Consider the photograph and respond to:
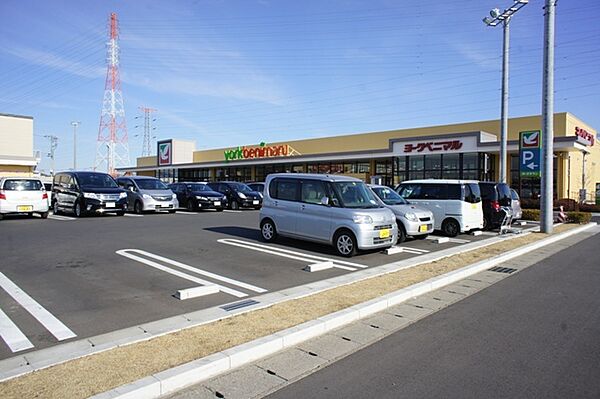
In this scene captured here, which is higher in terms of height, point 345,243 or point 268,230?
point 268,230

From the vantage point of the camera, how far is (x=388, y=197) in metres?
12.8

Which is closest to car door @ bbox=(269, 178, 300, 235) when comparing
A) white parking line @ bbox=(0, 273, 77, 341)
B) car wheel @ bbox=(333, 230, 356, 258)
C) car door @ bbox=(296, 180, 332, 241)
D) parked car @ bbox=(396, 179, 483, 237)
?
car door @ bbox=(296, 180, 332, 241)

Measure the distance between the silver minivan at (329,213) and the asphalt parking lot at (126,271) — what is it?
16.5 inches

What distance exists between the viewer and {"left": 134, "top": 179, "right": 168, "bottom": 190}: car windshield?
19633 mm

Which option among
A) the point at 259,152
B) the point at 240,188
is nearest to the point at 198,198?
the point at 240,188

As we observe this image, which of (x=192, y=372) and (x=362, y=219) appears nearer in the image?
(x=192, y=372)

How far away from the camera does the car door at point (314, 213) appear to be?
9758 millimetres

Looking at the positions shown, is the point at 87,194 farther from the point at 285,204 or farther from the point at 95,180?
the point at 285,204

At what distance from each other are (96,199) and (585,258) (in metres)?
16.2

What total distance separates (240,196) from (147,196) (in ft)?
20.5

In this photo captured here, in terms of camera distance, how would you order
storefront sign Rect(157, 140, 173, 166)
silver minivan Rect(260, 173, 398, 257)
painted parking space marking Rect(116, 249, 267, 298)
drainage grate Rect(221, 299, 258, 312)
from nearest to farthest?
1. drainage grate Rect(221, 299, 258, 312)
2. painted parking space marking Rect(116, 249, 267, 298)
3. silver minivan Rect(260, 173, 398, 257)
4. storefront sign Rect(157, 140, 173, 166)

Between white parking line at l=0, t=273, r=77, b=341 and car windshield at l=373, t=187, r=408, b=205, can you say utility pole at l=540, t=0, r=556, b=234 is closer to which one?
car windshield at l=373, t=187, r=408, b=205

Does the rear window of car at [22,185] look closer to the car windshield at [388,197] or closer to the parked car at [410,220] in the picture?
the car windshield at [388,197]

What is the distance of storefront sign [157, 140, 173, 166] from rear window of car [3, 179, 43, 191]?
3742cm
